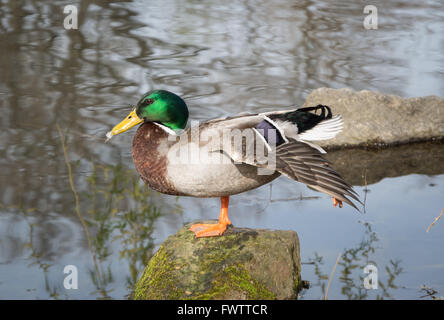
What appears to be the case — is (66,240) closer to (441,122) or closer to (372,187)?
(372,187)

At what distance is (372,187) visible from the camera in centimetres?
576

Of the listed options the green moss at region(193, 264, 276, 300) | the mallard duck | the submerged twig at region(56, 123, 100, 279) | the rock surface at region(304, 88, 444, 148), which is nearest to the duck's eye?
the mallard duck

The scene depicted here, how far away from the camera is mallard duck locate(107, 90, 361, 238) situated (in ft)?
11.3

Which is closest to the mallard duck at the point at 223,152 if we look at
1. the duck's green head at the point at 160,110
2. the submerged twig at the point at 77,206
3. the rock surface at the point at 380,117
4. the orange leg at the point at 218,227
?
the duck's green head at the point at 160,110

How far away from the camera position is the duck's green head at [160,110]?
362cm

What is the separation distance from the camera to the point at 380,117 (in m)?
6.54

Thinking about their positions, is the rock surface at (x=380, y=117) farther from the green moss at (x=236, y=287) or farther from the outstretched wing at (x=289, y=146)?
the green moss at (x=236, y=287)

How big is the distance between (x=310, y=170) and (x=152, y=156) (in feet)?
2.76

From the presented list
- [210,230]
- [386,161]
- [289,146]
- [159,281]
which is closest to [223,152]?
[289,146]

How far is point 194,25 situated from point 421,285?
288 inches

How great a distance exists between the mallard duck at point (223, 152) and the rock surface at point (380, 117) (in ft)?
9.08

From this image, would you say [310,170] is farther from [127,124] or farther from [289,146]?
[127,124]

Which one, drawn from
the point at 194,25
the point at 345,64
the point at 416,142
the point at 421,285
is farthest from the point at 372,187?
the point at 194,25

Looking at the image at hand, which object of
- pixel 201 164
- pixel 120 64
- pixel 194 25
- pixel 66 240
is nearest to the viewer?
pixel 201 164
